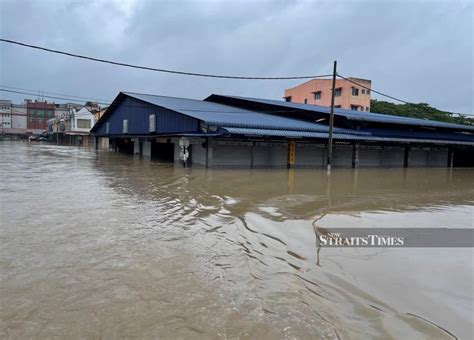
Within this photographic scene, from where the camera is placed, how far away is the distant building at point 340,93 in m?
52.6

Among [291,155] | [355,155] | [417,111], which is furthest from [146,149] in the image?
[417,111]

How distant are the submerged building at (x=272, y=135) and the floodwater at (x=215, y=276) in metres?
12.6

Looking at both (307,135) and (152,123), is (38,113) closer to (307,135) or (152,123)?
(152,123)

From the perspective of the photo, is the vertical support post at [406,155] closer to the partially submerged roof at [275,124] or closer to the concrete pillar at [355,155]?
the partially submerged roof at [275,124]

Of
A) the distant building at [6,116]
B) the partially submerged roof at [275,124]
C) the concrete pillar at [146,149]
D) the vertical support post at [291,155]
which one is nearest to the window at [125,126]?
the concrete pillar at [146,149]

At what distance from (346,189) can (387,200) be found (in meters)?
2.79

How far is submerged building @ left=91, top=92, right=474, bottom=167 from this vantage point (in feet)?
73.1

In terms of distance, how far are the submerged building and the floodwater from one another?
12637 mm

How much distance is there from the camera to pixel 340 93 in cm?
5388

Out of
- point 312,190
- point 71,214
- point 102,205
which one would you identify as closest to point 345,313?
point 71,214

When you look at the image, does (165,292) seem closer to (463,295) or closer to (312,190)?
(463,295)

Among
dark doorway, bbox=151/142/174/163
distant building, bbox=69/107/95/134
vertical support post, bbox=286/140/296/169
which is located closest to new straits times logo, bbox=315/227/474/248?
vertical support post, bbox=286/140/296/169

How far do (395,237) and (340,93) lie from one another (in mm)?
50024

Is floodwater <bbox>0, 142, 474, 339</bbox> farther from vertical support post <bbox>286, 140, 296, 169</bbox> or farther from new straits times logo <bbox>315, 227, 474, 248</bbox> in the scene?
vertical support post <bbox>286, 140, 296, 169</bbox>
